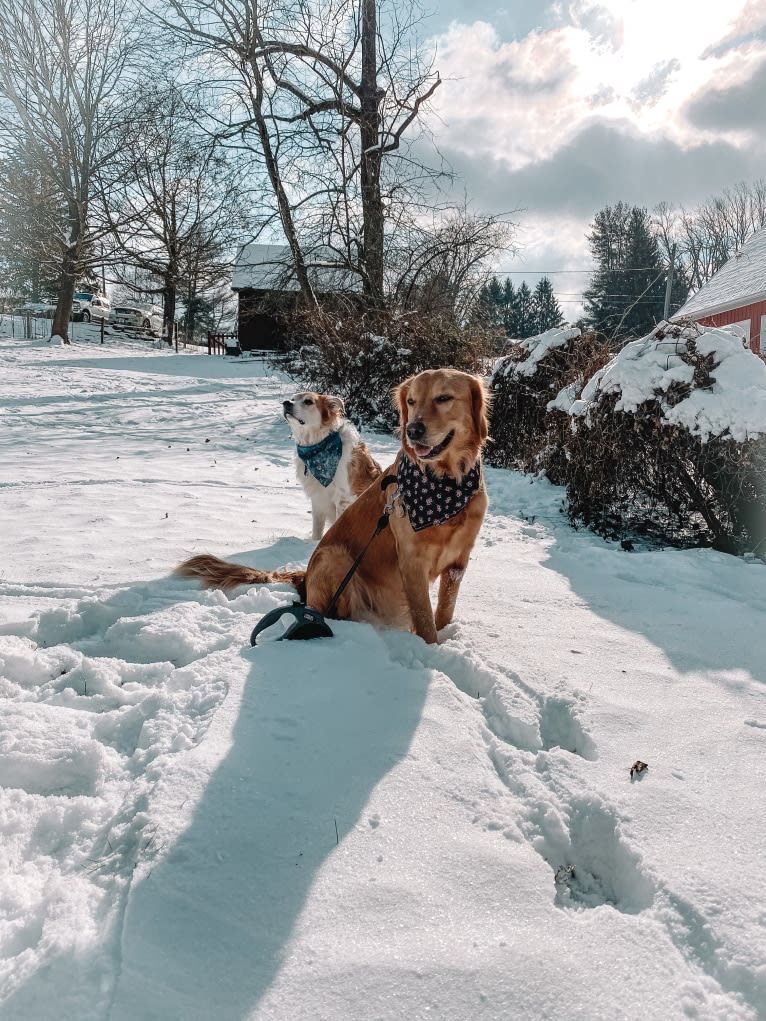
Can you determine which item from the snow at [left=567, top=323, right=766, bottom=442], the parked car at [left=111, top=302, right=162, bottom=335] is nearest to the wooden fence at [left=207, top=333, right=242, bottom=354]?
the parked car at [left=111, top=302, right=162, bottom=335]

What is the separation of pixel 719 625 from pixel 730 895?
230cm

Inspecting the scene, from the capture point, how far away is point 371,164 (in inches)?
624

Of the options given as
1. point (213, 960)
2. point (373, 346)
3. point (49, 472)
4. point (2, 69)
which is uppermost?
point (2, 69)

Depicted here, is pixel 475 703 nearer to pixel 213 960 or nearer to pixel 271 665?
pixel 271 665

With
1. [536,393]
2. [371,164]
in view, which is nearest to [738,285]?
[371,164]

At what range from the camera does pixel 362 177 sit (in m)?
15.9

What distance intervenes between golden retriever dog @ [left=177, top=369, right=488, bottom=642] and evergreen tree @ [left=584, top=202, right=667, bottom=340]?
42156 mm

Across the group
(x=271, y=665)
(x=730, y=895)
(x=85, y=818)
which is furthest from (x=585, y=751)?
(x=85, y=818)

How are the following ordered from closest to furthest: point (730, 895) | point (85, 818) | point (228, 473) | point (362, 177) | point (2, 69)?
point (730, 895) → point (85, 818) → point (228, 473) → point (362, 177) → point (2, 69)

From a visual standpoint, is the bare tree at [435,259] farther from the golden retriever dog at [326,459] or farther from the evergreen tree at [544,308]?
the evergreen tree at [544,308]

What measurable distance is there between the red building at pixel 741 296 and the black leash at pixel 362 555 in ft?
57.6

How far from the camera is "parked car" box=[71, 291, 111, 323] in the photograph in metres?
36.0

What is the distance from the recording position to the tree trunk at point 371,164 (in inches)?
615

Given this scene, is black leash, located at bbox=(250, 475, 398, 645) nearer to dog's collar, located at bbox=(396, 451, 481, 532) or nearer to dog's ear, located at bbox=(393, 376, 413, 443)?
dog's collar, located at bbox=(396, 451, 481, 532)
